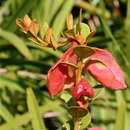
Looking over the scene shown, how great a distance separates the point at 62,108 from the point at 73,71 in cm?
89

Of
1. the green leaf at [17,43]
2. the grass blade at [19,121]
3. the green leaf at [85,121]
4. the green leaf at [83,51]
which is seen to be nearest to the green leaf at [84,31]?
the green leaf at [83,51]

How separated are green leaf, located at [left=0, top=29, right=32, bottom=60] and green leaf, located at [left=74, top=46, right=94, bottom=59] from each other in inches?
36.1

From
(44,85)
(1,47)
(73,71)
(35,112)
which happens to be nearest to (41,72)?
(44,85)

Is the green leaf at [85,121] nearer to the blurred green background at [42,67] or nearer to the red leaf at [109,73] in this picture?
the red leaf at [109,73]

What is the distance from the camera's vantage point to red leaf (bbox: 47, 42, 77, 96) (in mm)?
441

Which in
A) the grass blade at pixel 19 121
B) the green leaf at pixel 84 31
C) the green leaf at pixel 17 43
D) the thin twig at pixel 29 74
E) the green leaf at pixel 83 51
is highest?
the green leaf at pixel 84 31

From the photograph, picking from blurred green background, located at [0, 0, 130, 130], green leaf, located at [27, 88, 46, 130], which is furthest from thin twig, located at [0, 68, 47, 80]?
green leaf, located at [27, 88, 46, 130]

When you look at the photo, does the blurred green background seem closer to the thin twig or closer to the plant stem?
the thin twig

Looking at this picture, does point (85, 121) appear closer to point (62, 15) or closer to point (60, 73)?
point (60, 73)

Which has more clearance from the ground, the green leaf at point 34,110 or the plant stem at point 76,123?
the plant stem at point 76,123

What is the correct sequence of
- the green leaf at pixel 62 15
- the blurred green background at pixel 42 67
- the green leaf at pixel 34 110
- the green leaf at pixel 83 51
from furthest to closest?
the green leaf at pixel 62 15
the blurred green background at pixel 42 67
the green leaf at pixel 34 110
the green leaf at pixel 83 51

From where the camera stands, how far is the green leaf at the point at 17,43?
1.36 m

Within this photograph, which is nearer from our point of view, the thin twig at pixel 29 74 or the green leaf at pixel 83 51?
the green leaf at pixel 83 51

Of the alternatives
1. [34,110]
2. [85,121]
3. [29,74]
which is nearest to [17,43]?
[29,74]
